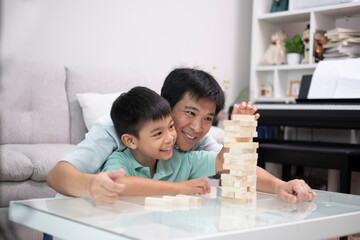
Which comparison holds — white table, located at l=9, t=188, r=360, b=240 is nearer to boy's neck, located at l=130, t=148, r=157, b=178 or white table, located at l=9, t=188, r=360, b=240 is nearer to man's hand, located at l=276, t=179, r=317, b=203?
man's hand, located at l=276, t=179, r=317, b=203

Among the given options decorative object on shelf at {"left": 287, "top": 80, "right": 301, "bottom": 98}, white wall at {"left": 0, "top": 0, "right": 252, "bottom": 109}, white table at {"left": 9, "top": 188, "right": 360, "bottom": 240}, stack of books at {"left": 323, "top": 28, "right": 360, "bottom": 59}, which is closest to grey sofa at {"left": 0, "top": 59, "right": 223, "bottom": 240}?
white wall at {"left": 0, "top": 0, "right": 252, "bottom": 109}

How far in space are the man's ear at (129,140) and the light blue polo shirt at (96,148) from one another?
5cm

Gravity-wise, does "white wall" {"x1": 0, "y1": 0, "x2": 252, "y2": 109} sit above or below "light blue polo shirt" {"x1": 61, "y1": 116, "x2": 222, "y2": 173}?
above

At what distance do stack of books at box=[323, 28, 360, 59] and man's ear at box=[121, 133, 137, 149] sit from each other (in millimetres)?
2445

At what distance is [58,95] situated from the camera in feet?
8.64

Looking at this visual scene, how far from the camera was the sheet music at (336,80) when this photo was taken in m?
2.88

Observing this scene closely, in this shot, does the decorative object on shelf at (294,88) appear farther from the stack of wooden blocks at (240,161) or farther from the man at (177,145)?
the stack of wooden blocks at (240,161)

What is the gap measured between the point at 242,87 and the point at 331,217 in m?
3.53

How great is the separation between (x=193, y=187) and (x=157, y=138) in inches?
7.8

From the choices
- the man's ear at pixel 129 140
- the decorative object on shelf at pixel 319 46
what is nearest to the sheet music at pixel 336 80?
the decorative object on shelf at pixel 319 46

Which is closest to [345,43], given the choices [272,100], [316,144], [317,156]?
[272,100]

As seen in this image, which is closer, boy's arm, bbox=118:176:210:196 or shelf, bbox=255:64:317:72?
boy's arm, bbox=118:176:210:196

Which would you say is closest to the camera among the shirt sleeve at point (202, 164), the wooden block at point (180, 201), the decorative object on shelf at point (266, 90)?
the wooden block at point (180, 201)

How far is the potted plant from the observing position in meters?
3.84
